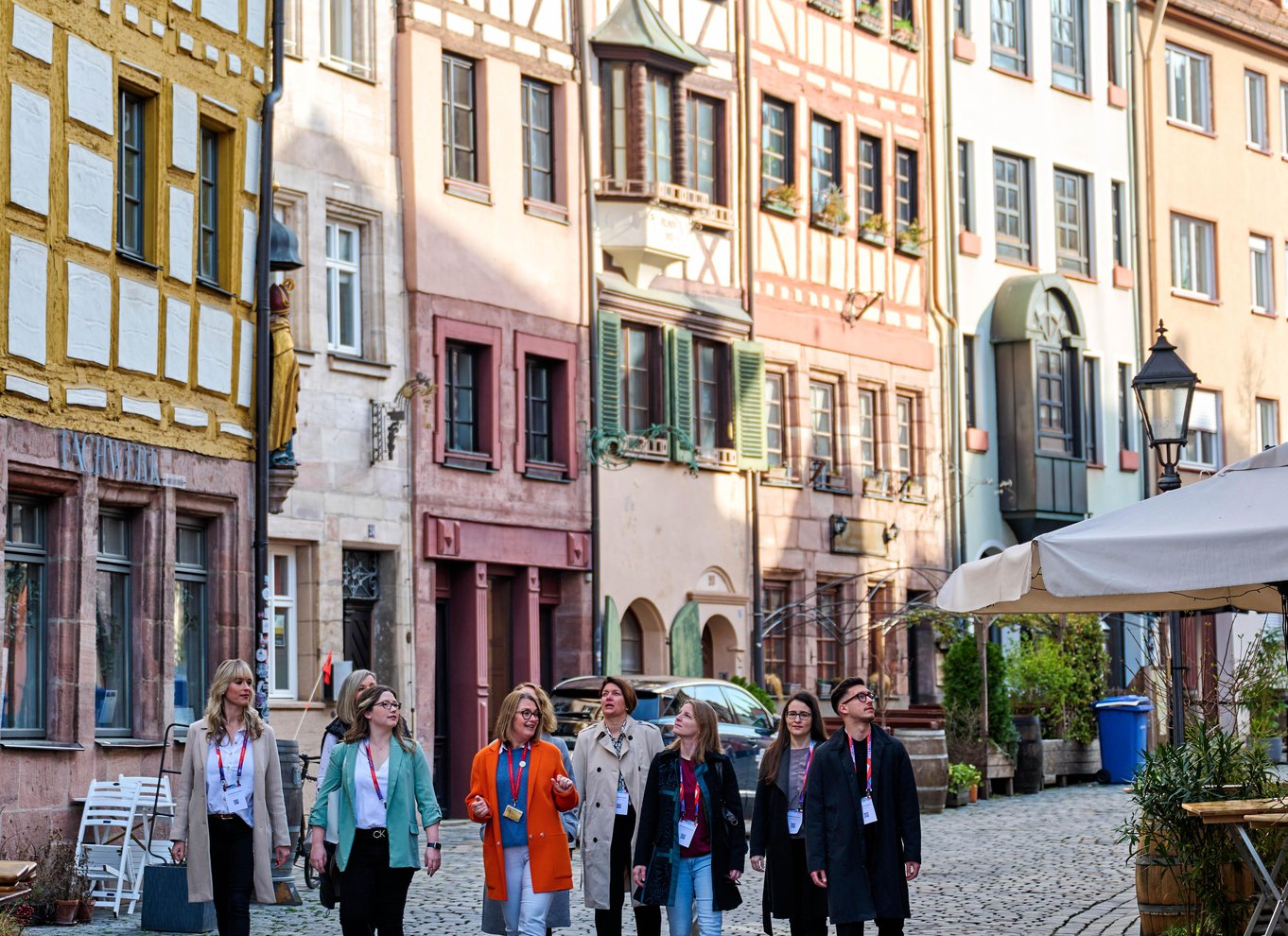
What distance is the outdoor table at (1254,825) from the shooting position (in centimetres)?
1318

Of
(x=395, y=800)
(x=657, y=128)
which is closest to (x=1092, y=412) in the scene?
(x=657, y=128)

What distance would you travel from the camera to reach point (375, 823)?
1216 cm

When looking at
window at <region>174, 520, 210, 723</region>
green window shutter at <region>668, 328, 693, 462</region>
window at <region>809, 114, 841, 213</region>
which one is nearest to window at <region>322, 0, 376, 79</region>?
green window shutter at <region>668, 328, 693, 462</region>

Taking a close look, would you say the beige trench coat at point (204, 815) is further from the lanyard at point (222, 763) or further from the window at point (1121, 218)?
the window at point (1121, 218)

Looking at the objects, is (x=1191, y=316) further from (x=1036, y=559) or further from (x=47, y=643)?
(x=1036, y=559)

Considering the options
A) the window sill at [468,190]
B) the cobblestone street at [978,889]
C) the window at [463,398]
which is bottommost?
the cobblestone street at [978,889]

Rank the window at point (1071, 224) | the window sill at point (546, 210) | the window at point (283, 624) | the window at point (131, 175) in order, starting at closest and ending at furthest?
the window at point (131, 175)
the window at point (283, 624)
the window sill at point (546, 210)
the window at point (1071, 224)

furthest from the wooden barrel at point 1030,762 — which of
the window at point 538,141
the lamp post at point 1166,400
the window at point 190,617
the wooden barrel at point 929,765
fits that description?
the lamp post at point 1166,400

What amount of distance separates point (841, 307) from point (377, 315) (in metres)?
9.86

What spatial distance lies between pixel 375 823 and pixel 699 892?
73.9 inches

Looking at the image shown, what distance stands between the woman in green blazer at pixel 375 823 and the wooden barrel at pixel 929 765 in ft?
50.6

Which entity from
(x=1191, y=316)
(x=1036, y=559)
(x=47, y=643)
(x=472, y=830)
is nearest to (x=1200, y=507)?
(x=1036, y=559)

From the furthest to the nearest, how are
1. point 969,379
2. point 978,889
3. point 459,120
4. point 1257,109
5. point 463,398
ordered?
point 1257,109, point 969,379, point 463,398, point 459,120, point 978,889

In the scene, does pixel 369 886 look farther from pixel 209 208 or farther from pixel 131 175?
pixel 209 208
